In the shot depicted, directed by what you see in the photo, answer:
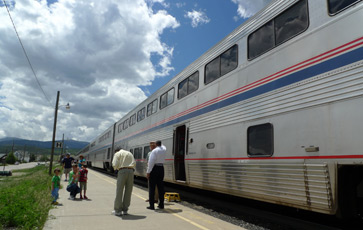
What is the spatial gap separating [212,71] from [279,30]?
2573 mm

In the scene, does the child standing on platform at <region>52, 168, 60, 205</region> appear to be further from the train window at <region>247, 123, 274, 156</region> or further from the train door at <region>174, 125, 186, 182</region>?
the train window at <region>247, 123, 274, 156</region>

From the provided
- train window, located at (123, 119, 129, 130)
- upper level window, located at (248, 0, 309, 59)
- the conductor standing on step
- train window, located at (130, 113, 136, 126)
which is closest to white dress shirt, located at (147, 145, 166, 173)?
the conductor standing on step

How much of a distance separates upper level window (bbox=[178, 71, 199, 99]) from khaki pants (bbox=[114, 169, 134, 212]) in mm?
3515

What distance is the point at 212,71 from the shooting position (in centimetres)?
777

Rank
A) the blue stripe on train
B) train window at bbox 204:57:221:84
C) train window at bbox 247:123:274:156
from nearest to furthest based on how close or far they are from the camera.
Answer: the blue stripe on train < train window at bbox 247:123:274:156 < train window at bbox 204:57:221:84

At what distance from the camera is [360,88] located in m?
3.74

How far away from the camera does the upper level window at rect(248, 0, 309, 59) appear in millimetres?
4953

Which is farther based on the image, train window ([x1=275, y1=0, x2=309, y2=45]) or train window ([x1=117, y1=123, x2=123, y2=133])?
train window ([x1=117, y1=123, x2=123, y2=133])

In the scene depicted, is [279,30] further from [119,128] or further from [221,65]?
[119,128]

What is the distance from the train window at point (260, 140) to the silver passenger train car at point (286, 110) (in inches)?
0.8

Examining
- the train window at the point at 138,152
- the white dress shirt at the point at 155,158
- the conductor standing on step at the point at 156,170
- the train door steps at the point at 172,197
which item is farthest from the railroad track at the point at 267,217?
the train window at the point at 138,152

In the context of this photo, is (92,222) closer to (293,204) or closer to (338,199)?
(293,204)

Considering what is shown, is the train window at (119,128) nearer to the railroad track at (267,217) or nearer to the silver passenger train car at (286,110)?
the silver passenger train car at (286,110)

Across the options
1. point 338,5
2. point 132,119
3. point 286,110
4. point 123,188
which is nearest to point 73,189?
point 123,188
